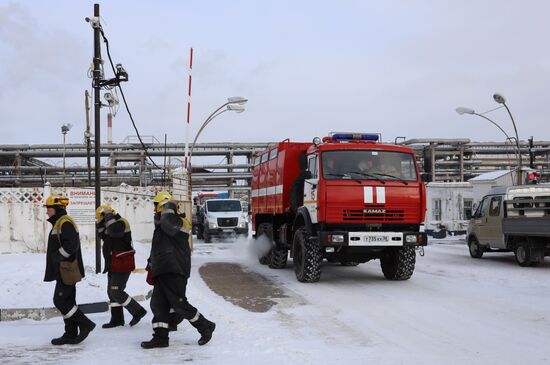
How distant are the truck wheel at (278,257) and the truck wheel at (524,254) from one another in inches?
254

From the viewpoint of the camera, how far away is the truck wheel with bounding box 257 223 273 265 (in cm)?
1505

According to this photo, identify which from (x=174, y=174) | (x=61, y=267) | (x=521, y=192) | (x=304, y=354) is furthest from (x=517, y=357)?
(x=174, y=174)

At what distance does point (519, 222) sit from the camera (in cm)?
1527

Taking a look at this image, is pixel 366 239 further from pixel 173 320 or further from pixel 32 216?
pixel 32 216

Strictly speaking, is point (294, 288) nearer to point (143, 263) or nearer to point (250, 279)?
point (250, 279)

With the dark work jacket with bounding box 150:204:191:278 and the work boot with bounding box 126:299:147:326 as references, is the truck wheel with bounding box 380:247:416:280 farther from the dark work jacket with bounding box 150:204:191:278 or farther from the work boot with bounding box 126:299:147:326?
the dark work jacket with bounding box 150:204:191:278

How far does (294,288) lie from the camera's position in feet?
37.2

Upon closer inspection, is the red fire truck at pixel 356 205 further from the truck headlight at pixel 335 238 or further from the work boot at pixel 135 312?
the work boot at pixel 135 312

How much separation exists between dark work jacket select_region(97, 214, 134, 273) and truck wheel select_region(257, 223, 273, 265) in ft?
24.6

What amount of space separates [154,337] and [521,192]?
41.6 ft

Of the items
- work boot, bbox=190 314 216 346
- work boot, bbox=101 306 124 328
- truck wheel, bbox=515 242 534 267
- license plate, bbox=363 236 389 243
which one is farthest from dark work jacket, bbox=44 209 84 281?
truck wheel, bbox=515 242 534 267

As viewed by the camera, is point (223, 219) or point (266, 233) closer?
point (266, 233)

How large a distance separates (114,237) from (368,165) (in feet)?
19.2

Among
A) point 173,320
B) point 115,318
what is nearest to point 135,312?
point 115,318
